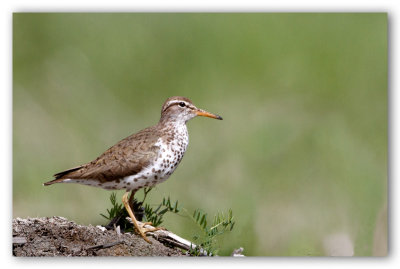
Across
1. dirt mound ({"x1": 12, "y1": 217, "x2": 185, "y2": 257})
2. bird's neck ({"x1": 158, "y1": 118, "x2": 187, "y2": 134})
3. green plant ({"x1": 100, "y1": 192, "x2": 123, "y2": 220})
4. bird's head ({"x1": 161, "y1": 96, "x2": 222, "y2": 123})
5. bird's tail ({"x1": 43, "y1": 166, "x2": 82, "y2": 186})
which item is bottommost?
dirt mound ({"x1": 12, "y1": 217, "x2": 185, "y2": 257})

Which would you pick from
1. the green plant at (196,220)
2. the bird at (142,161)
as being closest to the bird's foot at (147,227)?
the bird at (142,161)

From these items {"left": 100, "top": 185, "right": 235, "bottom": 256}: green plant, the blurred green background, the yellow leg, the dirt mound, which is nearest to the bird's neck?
{"left": 100, "top": 185, "right": 235, "bottom": 256}: green plant

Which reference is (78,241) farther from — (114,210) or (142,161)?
(142,161)

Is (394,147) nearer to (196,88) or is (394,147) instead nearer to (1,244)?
(196,88)

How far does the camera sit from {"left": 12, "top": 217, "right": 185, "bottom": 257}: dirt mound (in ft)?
24.7

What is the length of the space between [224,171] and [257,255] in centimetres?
120

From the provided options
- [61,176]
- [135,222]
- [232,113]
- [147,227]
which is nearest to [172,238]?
[147,227]

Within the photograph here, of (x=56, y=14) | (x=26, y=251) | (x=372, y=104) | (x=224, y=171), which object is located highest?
(x=56, y=14)

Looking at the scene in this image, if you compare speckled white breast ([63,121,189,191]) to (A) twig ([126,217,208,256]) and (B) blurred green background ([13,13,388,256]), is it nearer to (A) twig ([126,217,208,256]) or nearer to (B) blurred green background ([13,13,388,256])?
(A) twig ([126,217,208,256])

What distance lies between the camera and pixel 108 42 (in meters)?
8.52

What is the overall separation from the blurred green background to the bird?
677 mm

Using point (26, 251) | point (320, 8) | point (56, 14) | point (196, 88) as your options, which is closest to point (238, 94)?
point (196, 88)

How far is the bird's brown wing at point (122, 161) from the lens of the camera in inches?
298

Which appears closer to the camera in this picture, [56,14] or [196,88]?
[56,14]
